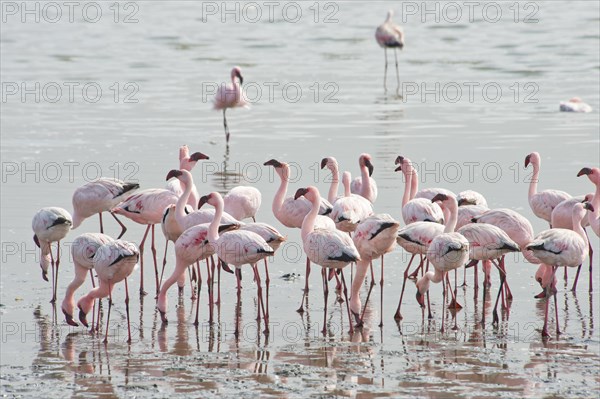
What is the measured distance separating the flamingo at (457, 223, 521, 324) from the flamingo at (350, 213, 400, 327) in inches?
21.4

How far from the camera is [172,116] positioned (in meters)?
18.6

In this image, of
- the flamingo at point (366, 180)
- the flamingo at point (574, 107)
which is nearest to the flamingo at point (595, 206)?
the flamingo at point (366, 180)

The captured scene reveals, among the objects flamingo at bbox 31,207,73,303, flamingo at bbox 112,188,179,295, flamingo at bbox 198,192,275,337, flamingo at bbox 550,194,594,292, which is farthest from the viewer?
flamingo at bbox 112,188,179,295

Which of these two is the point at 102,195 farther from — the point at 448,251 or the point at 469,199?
the point at 448,251

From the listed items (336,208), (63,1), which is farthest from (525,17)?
(336,208)

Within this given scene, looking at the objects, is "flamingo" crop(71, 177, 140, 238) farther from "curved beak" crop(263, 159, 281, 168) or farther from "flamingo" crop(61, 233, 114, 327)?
"flamingo" crop(61, 233, 114, 327)

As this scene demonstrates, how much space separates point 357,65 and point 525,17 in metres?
Answer: 11.3

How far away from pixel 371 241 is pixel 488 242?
879mm

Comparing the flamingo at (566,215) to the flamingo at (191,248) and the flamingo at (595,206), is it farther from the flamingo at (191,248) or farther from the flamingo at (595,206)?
the flamingo at (191,248)

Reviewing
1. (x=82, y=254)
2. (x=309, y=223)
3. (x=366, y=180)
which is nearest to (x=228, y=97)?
(x=366, y=180)

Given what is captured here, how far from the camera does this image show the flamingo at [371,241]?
27.0 feet

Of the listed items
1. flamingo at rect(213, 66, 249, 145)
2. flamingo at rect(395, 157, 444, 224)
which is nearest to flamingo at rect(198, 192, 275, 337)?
flamingo at rect(395, 157, 444, 224)

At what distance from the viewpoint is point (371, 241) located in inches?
327

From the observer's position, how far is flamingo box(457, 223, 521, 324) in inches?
315
